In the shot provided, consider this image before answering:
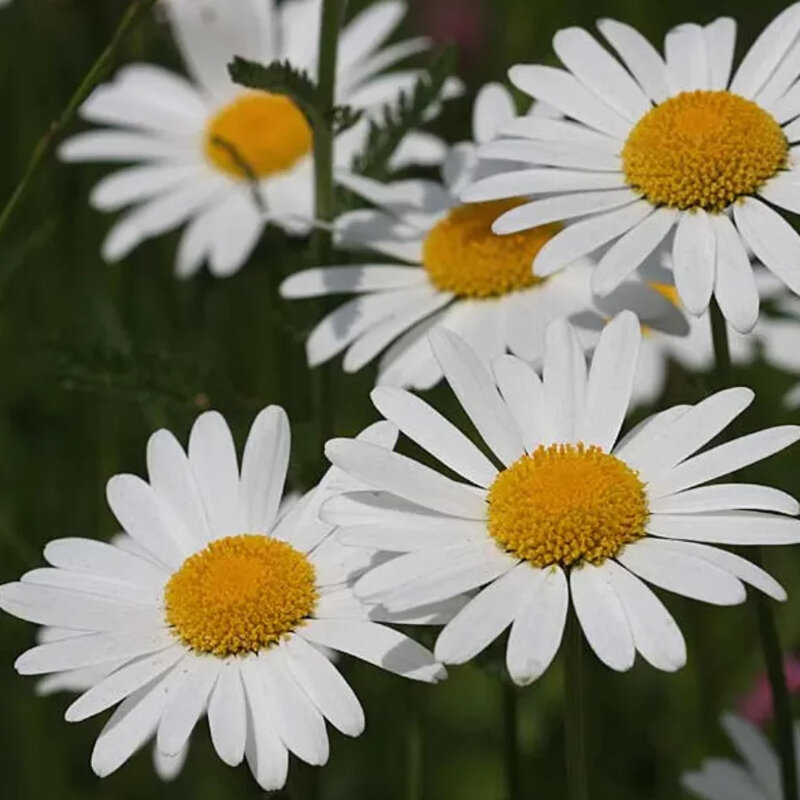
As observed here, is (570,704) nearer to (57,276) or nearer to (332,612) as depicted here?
(332,612)

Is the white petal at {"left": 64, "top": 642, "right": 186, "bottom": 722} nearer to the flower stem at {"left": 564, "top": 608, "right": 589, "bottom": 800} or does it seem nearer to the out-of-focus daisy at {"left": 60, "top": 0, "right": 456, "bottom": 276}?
the flower stem at {"left": 564, "top": 608, "right": 589, "bottom": 800}

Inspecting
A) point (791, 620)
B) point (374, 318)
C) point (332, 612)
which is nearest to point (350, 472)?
point (332, 612)

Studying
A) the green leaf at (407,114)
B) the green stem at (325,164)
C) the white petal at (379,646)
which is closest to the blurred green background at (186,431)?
the green stem at (325,164)

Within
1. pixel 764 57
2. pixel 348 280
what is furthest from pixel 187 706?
pixel 764 57

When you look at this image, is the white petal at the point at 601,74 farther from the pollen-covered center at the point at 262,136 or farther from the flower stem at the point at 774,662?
the pollen-covered center at the point at 262,136

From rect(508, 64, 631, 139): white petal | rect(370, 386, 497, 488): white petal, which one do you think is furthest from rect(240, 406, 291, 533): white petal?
rect(508, 64, 631, 139): white petal

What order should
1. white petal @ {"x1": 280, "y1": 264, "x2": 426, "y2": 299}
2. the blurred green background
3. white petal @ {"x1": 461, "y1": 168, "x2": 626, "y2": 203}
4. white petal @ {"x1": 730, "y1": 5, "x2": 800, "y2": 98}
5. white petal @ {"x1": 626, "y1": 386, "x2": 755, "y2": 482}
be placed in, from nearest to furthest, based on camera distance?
white petal @ {"x1": 626, "y1": 386, "x2": 755, "y2": 482} < white petal @ {"x1": 461, "y1": 168, "x2": 626, "y2": 203} < white petal @ {"x1": 730, "y1": 5, "x2": 800, "y2": 98} < white petal @ {"x1": 280, "y1": 264, "x2": 426, "y2": 299} < the blurred green background
